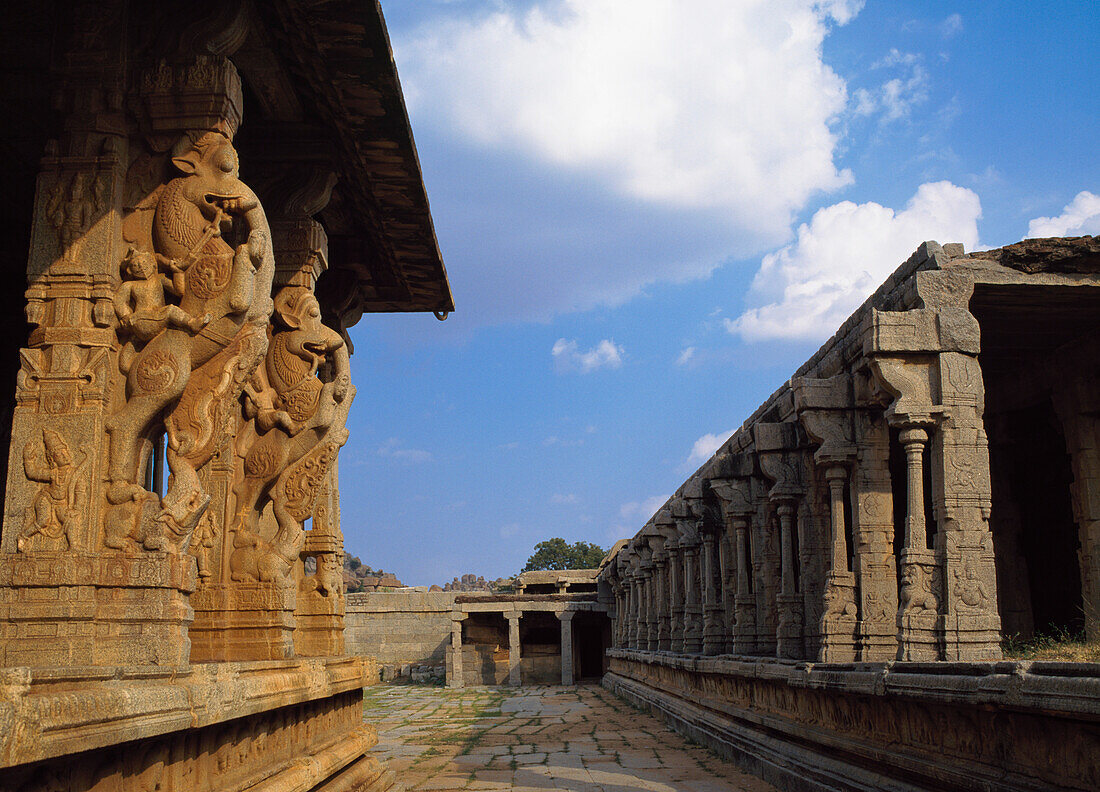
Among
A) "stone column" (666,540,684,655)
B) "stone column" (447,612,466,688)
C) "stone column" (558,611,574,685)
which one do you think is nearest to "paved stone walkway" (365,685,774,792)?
"stone column" (666,540,684,655)

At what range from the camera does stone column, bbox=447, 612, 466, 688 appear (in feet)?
97.9

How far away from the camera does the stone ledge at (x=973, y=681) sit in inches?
180

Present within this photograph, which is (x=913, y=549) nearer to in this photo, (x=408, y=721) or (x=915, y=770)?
(x=915, y=770)

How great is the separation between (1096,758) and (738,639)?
379 inches

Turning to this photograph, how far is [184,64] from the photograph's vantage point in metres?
5.18

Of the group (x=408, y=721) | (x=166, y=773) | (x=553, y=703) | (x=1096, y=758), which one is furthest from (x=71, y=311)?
(x=553, y=703)

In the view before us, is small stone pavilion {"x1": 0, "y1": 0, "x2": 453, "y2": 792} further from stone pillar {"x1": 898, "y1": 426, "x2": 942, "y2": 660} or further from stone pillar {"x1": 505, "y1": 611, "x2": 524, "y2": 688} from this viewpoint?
stone pillar {"x1": 505, "y1": 611, "x2": 524, "y2": 688}

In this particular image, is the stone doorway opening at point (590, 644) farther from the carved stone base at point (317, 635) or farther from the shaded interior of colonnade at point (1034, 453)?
the carved stone base at point (317, 635)

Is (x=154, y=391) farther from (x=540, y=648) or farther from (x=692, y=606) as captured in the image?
(x=540, y=648)

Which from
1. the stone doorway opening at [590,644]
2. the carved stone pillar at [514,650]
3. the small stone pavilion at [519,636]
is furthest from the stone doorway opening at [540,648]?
the stone doorway opening at [590,644]

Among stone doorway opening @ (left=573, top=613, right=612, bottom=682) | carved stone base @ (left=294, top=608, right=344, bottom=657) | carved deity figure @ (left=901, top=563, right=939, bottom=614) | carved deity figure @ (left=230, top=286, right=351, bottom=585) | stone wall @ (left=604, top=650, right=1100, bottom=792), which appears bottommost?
stone doorway opening @ (left=573, top=613, right=612, bottom=682)

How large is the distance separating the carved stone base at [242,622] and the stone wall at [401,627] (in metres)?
27.2

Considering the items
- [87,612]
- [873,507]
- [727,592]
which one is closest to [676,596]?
[727,592]

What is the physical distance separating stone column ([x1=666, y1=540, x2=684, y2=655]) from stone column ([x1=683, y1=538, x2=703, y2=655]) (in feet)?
2.21
